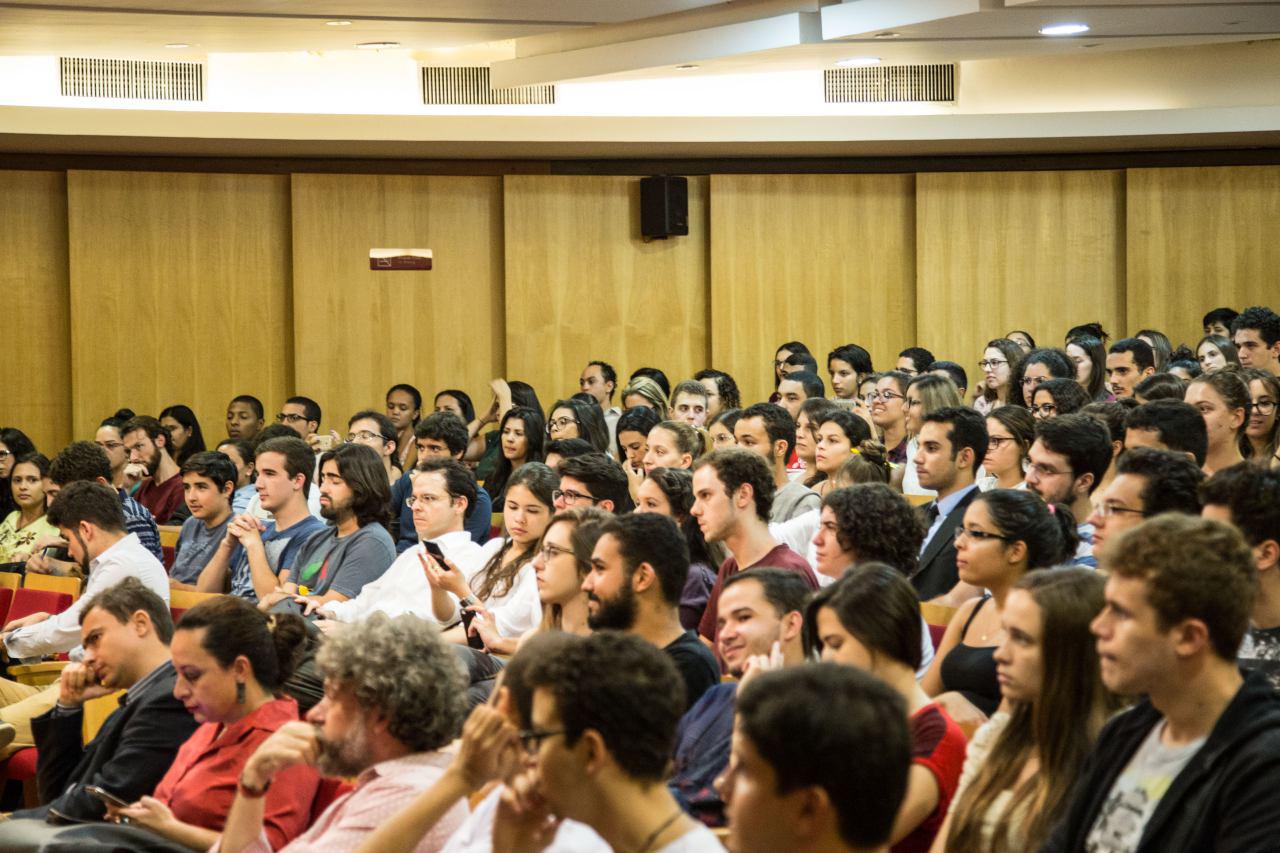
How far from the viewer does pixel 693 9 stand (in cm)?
757

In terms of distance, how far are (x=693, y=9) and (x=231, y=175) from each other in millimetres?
4187

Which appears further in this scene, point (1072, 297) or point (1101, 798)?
point (1072, 297)

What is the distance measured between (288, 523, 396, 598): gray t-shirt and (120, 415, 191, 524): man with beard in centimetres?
232

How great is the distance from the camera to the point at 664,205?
34.6ft

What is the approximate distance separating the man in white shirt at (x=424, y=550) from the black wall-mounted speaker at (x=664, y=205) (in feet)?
17.1

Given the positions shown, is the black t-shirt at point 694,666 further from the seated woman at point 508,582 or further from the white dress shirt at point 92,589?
the white dress shirt at point 92,589

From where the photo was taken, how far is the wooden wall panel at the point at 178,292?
10.2 m

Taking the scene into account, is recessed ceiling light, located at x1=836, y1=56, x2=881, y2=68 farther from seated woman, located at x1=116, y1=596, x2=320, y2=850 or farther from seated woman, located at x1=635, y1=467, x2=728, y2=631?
seated woman, located at x1=116, y1=596, x2=320, y2=850

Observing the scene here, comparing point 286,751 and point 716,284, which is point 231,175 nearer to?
point 716,284

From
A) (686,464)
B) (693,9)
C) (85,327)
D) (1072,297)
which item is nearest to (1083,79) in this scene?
(1072,297)

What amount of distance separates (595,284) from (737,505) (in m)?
6.37

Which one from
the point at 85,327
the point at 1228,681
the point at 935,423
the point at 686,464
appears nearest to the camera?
the point at 1228,681

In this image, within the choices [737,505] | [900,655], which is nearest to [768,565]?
[737,505]

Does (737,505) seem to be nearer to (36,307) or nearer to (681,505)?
(681,505)
